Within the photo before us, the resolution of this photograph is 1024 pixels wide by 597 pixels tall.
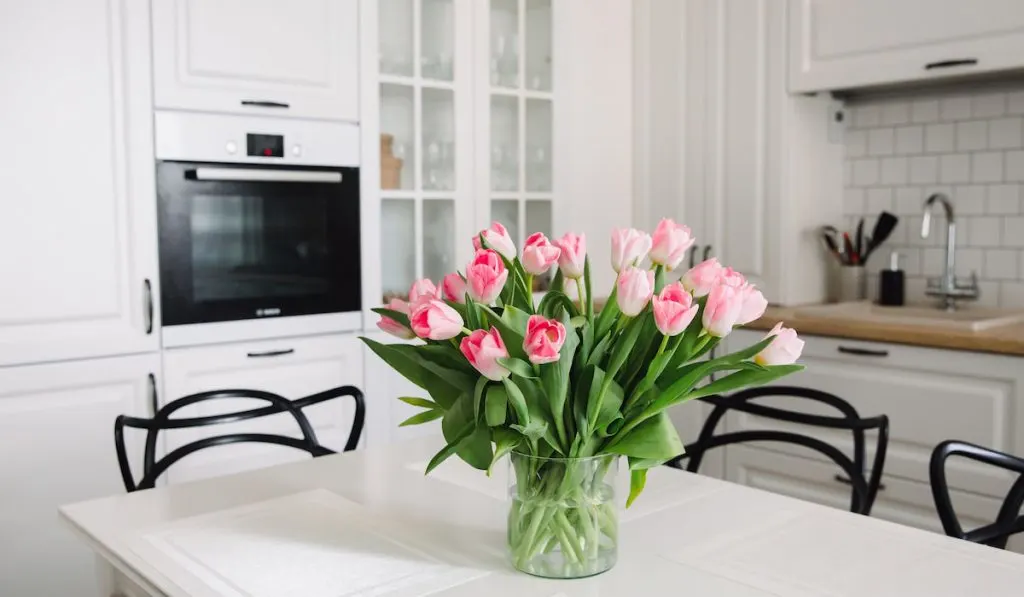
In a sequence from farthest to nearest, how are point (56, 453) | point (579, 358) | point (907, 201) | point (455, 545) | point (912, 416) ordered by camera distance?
1. point (907, 201)
2. point (912, 416)
3. point (56, 453)
4. point (455, 545)
5. point (579, 358)

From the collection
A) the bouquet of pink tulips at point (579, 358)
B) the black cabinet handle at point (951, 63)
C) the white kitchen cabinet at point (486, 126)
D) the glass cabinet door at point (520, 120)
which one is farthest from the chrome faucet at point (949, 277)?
the bouquet of pink tulips at point (579, 358)

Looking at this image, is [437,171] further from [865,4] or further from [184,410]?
[865,4]

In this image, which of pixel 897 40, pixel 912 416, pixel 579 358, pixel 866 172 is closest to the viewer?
pixel 579 358

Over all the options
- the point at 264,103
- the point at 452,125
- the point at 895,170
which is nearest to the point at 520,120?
the point at 452,125

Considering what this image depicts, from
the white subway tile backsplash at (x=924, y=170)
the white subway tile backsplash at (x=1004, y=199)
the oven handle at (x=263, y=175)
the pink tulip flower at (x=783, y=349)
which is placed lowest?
the pink tulip flower at (x=783, y=349)

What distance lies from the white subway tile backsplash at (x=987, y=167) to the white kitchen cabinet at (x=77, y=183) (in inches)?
96.5

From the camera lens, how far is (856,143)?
342 cm

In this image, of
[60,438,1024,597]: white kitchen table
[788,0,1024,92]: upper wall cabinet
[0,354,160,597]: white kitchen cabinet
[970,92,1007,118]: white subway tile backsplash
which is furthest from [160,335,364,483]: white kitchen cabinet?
[970,92,1007,118]: white subway tile backsplash

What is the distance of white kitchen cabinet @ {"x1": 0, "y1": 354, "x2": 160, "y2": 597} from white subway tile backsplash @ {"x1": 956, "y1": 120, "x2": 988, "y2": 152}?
8.25ft

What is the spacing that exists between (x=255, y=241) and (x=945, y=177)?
85.2 inches

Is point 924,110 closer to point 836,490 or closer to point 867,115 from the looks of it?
point 867,115

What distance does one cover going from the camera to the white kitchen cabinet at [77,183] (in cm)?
241

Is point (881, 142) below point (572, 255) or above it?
above

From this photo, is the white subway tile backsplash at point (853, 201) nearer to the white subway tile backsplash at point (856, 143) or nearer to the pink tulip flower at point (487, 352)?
the white subway tile backsplash at point (856, 143)
